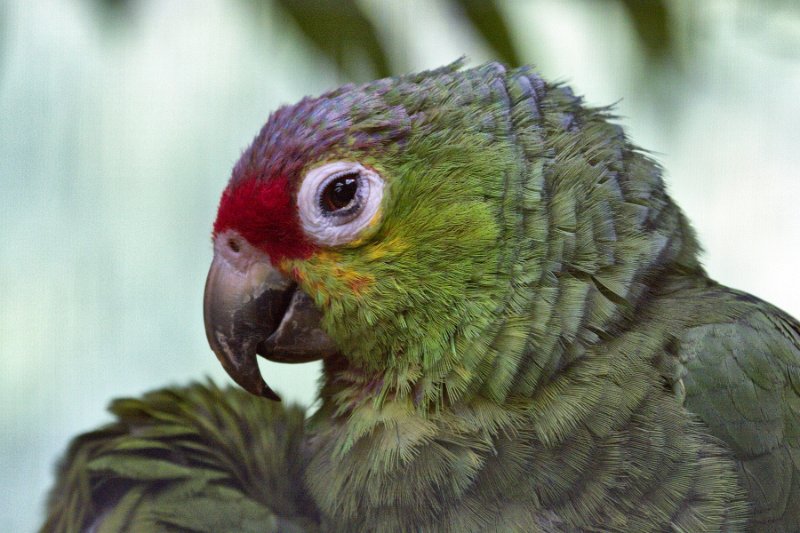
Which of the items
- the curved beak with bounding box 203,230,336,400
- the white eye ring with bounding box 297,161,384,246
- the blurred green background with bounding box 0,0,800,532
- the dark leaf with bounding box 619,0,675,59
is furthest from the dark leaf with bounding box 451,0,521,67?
the curved beak with bounding box 203,230,336,400

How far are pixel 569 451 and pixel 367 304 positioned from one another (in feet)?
0.96

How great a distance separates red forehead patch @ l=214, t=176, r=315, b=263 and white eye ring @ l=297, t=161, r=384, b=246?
15 millimetres

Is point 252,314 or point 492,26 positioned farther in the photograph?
point 492,26

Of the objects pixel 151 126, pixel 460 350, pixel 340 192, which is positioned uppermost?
pixel 151 126

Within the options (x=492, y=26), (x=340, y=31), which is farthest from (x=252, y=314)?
(x=492, y=26)

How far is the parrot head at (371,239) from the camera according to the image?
3.00 feet

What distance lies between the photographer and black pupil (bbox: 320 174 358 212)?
3.05 ft

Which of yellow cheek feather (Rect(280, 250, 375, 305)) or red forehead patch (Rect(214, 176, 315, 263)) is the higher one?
red forehead patch (Rect(214, 176, 315, 263))

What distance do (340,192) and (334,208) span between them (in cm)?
2

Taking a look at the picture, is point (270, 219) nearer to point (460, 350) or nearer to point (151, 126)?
point (460, 350)

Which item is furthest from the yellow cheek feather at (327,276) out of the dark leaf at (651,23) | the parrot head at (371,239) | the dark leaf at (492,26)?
the dark leaf at (651,23)

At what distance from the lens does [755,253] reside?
212 centimetres

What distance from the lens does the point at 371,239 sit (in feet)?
3.05

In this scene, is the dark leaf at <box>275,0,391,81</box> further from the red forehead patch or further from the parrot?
the red forehead patch
